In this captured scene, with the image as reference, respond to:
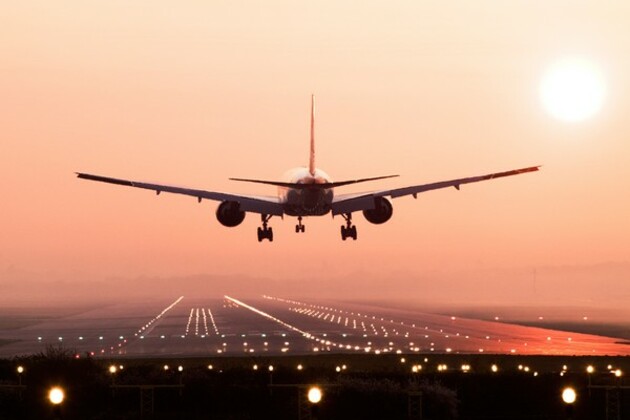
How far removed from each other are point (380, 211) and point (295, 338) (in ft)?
179

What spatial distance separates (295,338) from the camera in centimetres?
13550

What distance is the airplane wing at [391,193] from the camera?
82.4 meters

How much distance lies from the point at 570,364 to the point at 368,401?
42982 mm

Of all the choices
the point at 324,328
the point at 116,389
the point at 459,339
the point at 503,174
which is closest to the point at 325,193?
the point at 503,174

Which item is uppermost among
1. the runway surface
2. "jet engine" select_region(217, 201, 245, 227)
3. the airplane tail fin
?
the airplane tail fin

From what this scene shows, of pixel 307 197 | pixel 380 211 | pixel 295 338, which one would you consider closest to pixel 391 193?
pixel 380 211

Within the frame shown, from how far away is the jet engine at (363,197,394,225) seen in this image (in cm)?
8356

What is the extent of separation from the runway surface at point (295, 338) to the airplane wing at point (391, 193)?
26.8 meters

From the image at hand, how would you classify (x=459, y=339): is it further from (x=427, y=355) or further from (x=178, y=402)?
(x=178, y=402)

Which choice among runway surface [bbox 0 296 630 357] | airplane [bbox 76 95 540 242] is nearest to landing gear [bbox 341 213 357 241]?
airplane [bbox 76 95 540 242]

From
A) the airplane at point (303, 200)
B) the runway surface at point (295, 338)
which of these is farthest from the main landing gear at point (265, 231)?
the runway surface at point (295, 338)

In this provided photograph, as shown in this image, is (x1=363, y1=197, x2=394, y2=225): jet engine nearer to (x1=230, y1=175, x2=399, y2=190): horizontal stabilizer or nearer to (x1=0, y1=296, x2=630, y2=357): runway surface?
(x1=230, y1=175, x2=399, y2=190): horizontal stabilizer

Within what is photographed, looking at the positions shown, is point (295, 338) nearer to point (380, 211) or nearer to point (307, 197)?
point (380, 211)

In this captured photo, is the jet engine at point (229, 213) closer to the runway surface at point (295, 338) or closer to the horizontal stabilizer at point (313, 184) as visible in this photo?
the horizontal stabilizer at point (313, 184)
